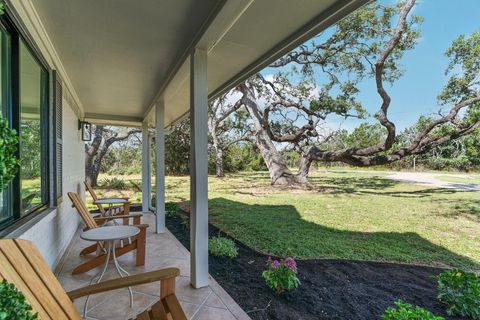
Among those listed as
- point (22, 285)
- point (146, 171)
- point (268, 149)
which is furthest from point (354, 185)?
point (22, 285)

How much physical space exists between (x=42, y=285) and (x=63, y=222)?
2.51 meters

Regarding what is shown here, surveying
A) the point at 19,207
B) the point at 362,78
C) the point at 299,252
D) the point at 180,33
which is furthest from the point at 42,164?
the point at 362,78

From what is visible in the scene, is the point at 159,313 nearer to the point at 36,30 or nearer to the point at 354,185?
the point at 36,30

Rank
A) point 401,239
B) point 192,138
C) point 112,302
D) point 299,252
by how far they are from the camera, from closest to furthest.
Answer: point 112,302, point 192,138, point 299,252, point 401,239

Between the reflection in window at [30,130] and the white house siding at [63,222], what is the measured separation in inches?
8.8

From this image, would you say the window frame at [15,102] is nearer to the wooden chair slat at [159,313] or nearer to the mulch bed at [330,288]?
the wooden chair slat at [159,313]

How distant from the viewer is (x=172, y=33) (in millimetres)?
2236

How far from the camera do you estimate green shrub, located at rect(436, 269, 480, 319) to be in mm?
2215

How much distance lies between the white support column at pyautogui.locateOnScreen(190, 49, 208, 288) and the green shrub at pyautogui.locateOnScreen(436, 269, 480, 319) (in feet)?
7.37

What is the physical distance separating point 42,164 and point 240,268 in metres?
2.45

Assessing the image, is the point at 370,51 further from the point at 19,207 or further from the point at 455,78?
the point at 19,207

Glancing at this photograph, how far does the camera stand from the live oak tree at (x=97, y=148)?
1145 cm

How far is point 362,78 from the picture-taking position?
9.31 metres

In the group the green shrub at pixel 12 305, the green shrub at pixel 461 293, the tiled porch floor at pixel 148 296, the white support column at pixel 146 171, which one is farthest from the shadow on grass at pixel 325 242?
the green shrub at pixel 12 305
